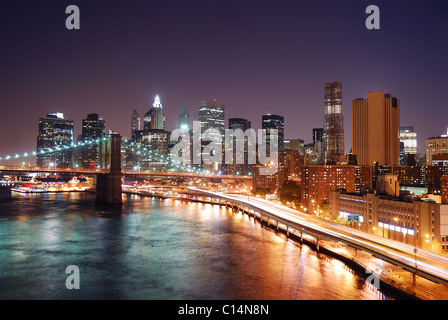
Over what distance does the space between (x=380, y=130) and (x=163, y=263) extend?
3891 inches

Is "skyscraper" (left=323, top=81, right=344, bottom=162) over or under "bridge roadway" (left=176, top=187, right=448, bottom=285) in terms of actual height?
over

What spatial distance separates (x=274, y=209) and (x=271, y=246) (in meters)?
15.3

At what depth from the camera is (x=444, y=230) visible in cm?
2891

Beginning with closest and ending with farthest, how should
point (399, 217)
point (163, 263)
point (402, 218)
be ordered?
point (163, 263)
point (402, 218)
point (399, 217)

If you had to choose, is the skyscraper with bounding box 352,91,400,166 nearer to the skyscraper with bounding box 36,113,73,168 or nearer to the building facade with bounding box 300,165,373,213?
the building facade with bounding box 300,165,373,213

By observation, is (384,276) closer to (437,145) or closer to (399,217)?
(399,217)

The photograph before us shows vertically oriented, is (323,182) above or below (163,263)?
above

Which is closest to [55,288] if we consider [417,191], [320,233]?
[320,233]

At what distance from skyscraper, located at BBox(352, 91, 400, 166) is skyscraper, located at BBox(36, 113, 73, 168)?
302ft

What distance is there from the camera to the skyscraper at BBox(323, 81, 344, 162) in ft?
490

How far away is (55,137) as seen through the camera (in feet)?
397

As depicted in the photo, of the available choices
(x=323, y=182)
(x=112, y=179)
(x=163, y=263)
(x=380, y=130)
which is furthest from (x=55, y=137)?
(x=163, y=263)

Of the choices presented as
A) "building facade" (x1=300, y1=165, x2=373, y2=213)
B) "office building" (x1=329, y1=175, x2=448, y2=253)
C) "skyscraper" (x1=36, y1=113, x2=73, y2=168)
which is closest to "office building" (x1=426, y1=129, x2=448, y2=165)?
"building facade" (x1=300, y1=165, x2=373, y2=213)
